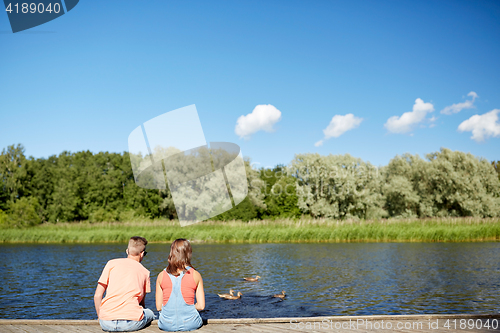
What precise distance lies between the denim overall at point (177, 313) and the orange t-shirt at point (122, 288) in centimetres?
35

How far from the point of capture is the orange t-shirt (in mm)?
4969

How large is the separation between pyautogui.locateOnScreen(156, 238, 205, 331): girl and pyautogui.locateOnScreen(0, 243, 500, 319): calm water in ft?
17.0

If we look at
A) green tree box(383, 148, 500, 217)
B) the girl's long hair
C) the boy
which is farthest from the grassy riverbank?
the girl's long hair

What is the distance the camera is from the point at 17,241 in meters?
34.8

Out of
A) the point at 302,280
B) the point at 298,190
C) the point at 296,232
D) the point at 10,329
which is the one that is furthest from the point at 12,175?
the point at 10,329

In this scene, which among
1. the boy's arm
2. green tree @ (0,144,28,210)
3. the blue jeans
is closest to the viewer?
the boy's arm

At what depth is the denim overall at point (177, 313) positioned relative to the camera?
5.03 metres

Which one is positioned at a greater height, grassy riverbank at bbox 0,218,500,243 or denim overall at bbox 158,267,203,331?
denim overall at bbox 158,267,203,331

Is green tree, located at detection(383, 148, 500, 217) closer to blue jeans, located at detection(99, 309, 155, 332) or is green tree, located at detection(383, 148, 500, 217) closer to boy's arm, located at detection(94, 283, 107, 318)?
blue jeans, located at detection(99, 309, 155, 332)

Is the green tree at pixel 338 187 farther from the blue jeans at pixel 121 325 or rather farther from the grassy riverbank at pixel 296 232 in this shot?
the blue jeans at pixel 121 325

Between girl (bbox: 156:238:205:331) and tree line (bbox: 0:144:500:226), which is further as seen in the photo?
tree line (bbox: 0:144:500:226)

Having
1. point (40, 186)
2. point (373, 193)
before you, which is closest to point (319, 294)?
point (373, 193)

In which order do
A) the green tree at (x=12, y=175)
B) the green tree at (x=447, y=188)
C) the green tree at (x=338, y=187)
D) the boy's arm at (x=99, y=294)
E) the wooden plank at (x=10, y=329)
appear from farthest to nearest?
the green tree at (x=12, y=175)
the green tree at (x=338, y=187)
the green tree at (x=447, y=188)
the wooden plank at (x=10, y=329)
the boy's arm at (x=99, y=294)

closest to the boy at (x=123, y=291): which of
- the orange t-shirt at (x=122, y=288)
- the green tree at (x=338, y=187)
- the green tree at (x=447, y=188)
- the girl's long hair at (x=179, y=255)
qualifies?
the orange t-shirt at (x=122, y=288)
